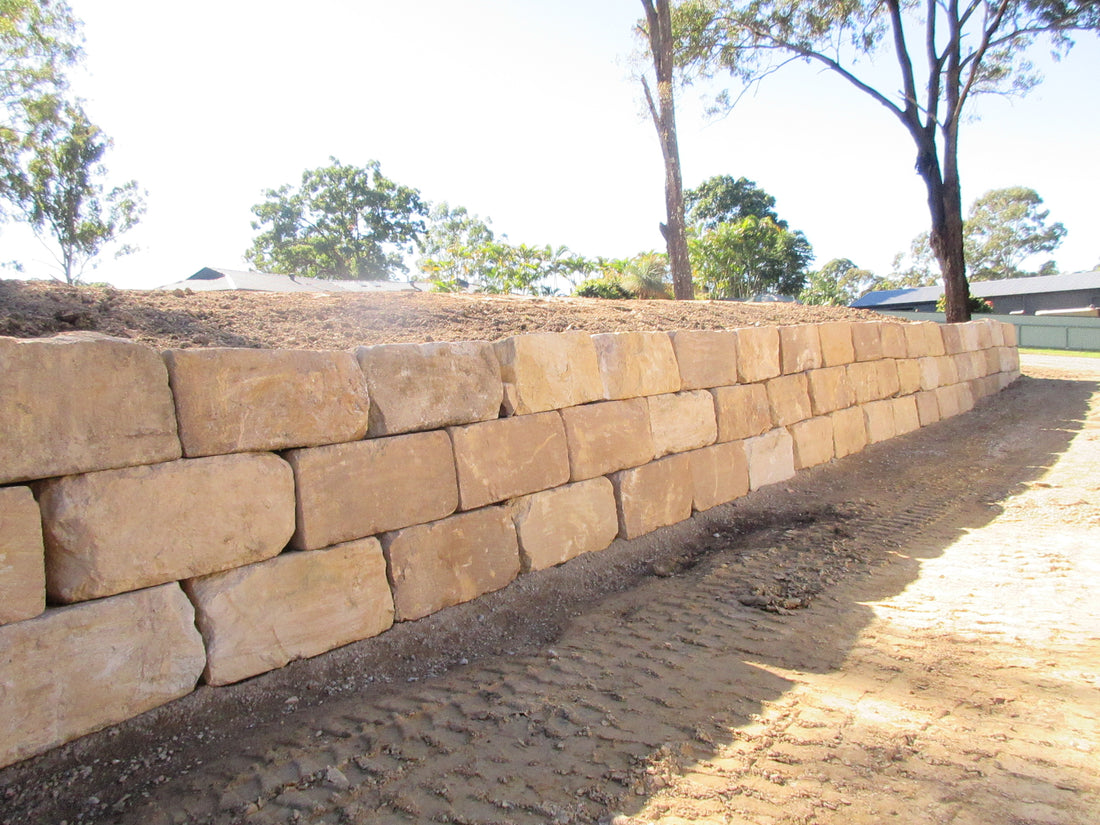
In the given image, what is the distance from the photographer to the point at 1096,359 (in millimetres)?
18672

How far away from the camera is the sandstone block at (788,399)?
24.3 feet

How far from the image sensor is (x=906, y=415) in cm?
1025

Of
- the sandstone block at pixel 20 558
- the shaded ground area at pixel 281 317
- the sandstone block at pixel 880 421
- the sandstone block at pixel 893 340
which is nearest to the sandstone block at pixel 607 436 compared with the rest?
the shaded ground area at pixel 281 317

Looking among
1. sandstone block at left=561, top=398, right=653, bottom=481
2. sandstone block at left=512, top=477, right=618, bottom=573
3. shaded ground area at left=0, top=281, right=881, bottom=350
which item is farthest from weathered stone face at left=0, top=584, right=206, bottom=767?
sandstone block at left=561, top=398, right=653, bottom=481

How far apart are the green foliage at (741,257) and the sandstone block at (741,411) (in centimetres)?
2611

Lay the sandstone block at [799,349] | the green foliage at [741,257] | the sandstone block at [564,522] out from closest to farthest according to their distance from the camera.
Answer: the sandstone block at [564,522] → the sandstone block at [799,349] → the green foliage at [741,257]

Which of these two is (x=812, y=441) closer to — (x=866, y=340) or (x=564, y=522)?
(x=866, y=340)

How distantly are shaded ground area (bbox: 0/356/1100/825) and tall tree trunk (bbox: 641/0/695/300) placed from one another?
7799 millimetres

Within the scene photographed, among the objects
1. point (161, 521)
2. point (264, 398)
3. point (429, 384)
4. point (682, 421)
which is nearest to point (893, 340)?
point (682, 421)

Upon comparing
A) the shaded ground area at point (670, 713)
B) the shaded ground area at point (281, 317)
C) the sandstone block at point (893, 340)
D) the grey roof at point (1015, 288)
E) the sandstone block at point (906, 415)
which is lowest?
the shaded ground area at point (670, 713)

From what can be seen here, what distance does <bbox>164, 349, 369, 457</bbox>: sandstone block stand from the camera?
3303 mm

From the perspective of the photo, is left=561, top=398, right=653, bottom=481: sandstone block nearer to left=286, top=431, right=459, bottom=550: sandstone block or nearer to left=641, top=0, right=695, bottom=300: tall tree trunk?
left=286, top=431, right=459, bottom=550: sandstone block

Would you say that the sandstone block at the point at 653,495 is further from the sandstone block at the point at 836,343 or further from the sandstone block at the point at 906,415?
the sandstone block at the point at 906,415

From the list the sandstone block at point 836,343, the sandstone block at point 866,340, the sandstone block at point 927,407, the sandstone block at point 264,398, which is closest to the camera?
the sandstone block at point 264,398
